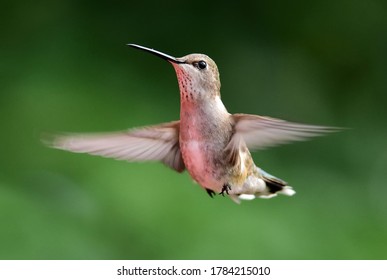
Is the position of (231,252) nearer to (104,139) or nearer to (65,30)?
(65,30)

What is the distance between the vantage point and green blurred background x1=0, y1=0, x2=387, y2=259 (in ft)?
4.73

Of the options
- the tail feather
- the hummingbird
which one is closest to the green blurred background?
the tail feather

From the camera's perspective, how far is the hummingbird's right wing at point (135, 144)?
50 centimetres

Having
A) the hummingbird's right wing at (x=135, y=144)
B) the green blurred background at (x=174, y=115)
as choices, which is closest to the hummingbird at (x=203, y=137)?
the hummingbird's right wing at (x=135, y=144)

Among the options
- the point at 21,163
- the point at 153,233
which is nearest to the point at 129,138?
the point at 153,233

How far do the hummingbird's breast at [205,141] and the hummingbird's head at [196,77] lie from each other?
12 mm

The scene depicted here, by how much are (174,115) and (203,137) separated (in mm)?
672

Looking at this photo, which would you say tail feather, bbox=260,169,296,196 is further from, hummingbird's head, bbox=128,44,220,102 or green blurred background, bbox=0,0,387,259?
green blurred background, bbox=0,0,387,259

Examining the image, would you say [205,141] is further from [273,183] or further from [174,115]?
[174,115]

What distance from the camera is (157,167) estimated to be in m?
1.56

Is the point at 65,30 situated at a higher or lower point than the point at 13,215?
higher

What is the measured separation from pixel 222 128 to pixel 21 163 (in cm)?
115

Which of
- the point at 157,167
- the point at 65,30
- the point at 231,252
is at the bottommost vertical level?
the point at 231,252

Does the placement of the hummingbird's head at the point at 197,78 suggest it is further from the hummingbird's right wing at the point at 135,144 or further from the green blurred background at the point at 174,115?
the green blurred background at the point at 174,115
